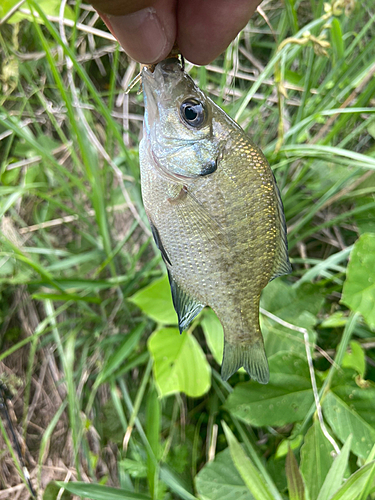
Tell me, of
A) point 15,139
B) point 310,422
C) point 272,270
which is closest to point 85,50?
point 15,139

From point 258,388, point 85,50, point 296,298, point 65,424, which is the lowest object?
point 65,424

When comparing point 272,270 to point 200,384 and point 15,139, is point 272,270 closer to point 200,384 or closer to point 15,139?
point 200,384

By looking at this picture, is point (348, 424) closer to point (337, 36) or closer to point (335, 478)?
point (335, 478)

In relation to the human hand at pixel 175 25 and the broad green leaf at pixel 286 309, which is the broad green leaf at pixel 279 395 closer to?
the broad green leaf at pixel 286 309

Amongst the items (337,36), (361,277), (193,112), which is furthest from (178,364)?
(337,36)

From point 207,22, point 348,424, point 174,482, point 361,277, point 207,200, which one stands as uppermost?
point 207,22

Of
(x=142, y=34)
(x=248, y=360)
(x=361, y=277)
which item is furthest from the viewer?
(x=361, y=277)

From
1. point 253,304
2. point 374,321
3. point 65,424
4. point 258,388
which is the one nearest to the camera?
point 253,304
